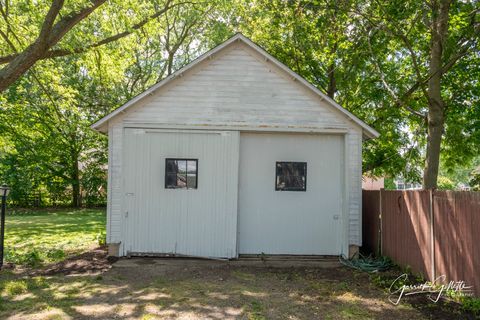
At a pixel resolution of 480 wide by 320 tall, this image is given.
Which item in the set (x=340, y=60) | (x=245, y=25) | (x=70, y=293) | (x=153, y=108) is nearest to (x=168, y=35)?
(x=245, y=25)

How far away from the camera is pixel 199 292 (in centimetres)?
628

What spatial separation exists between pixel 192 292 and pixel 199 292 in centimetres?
11

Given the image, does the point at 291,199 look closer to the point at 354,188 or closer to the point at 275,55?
the point at 354,188

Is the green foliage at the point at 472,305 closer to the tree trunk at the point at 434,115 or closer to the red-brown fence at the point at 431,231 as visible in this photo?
the red-brown fence at the point at 431,231

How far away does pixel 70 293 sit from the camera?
6.15 metres

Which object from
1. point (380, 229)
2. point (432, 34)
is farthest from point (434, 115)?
point (380, 229)

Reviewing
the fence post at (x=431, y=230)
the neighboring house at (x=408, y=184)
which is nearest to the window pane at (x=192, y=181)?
the fence post at (x=431, y=230)

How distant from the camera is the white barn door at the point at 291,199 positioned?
895cm

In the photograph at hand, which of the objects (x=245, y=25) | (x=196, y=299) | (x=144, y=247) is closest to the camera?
(x=196, y=299)

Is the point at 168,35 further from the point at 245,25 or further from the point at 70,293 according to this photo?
the point at 70,293

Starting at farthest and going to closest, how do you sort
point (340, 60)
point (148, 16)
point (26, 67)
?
point (340, 60) → point (148, 16) → point (26, 67)

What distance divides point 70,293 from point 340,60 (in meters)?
12.3

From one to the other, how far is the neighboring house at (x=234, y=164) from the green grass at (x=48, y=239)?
1.78 m

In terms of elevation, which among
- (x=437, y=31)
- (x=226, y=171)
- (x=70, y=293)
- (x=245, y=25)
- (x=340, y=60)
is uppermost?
(x=245, y=25)
